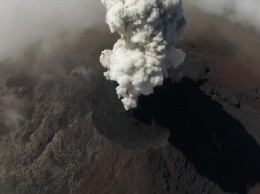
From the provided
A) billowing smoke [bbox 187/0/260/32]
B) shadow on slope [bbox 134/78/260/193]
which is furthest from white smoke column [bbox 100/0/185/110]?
billowing smoke [bbox 187/0/260/32]

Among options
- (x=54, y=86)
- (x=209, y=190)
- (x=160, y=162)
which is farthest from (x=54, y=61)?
(x=209, y=190)

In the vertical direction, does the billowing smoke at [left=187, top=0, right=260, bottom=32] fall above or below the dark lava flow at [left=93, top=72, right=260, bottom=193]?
above

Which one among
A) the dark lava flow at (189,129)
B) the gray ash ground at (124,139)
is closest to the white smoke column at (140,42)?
the dark lava flow at (189,129)

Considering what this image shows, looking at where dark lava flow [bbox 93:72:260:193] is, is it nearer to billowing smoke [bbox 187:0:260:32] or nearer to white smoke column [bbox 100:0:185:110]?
white smoke column [bbox 100:0:185:110]

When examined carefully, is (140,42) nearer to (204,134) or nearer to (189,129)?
(189,129)

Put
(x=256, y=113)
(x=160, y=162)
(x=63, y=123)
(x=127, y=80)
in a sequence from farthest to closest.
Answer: (x=256, y=113) → (x=63, y=123) → (x=160, y=162) → (x=127, y=80)

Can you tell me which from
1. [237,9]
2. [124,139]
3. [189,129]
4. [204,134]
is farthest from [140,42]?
[237,9]

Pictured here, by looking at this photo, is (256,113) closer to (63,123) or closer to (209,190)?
(209,190)
